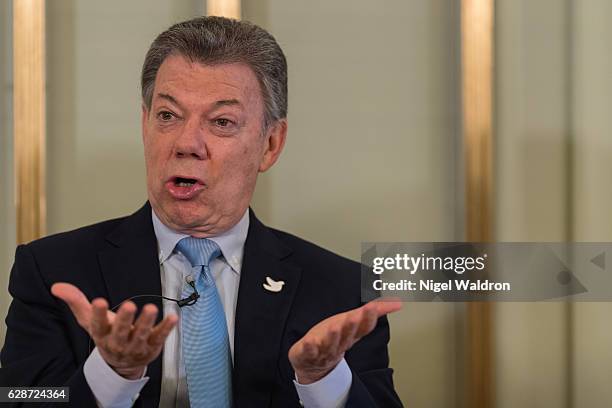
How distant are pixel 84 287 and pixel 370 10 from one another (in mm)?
718

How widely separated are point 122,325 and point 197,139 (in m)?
0.37

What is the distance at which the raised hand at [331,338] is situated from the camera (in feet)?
2.95

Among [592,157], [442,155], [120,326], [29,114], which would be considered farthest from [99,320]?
[592,157]

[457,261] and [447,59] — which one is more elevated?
[447,59]

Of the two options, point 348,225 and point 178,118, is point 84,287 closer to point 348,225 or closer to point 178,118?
point 178,118

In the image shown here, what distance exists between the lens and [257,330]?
114 cm

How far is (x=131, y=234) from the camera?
46.3 inches

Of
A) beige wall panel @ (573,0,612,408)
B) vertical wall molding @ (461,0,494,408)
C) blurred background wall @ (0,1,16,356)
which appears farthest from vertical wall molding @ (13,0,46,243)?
beige wall panel @ (573,0,612,408)

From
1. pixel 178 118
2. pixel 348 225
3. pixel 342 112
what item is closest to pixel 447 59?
pixel 342 112

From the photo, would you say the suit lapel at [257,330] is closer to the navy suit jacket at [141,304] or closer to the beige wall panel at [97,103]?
the navy suit jacket at [141,304]

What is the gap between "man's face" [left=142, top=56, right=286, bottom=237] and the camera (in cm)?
116

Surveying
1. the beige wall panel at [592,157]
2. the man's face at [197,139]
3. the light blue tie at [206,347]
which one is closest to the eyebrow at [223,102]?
the man's face at [197,139]

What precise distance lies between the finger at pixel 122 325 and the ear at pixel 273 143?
0.42 m

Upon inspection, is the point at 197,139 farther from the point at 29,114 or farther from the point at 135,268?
the point at 29,114
